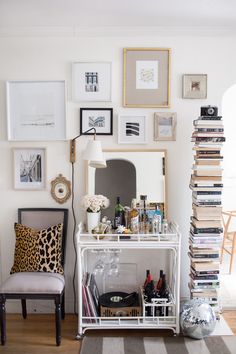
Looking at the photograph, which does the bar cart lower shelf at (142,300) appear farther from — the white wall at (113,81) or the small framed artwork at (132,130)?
the small framed artwork at (132,130)

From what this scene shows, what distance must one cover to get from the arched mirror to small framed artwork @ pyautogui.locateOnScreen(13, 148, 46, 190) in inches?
15.7

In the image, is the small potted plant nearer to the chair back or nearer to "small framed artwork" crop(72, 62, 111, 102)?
the chair back

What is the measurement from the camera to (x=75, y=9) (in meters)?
2.71

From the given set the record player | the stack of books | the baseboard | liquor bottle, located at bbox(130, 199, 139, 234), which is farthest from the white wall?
the record player

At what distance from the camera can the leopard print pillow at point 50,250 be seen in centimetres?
288

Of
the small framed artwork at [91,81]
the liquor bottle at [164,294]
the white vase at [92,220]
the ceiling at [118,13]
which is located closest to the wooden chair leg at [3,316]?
the white vase at [92,220]

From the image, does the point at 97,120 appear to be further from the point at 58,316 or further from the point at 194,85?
the point at 58,316

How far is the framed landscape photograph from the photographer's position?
10.1 feet

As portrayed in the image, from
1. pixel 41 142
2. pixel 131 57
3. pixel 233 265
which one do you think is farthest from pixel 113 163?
pixel 233 265

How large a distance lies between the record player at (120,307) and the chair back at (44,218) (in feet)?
1.76

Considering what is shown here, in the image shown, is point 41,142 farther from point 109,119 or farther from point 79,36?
point 79,36

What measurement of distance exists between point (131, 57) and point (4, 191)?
1515 mm

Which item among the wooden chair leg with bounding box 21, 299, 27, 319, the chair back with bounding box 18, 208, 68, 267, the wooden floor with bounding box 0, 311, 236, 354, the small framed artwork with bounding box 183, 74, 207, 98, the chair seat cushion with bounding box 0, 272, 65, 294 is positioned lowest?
the wooden floor with bounding box 0, 311, 236, 354

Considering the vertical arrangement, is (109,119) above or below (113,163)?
above
